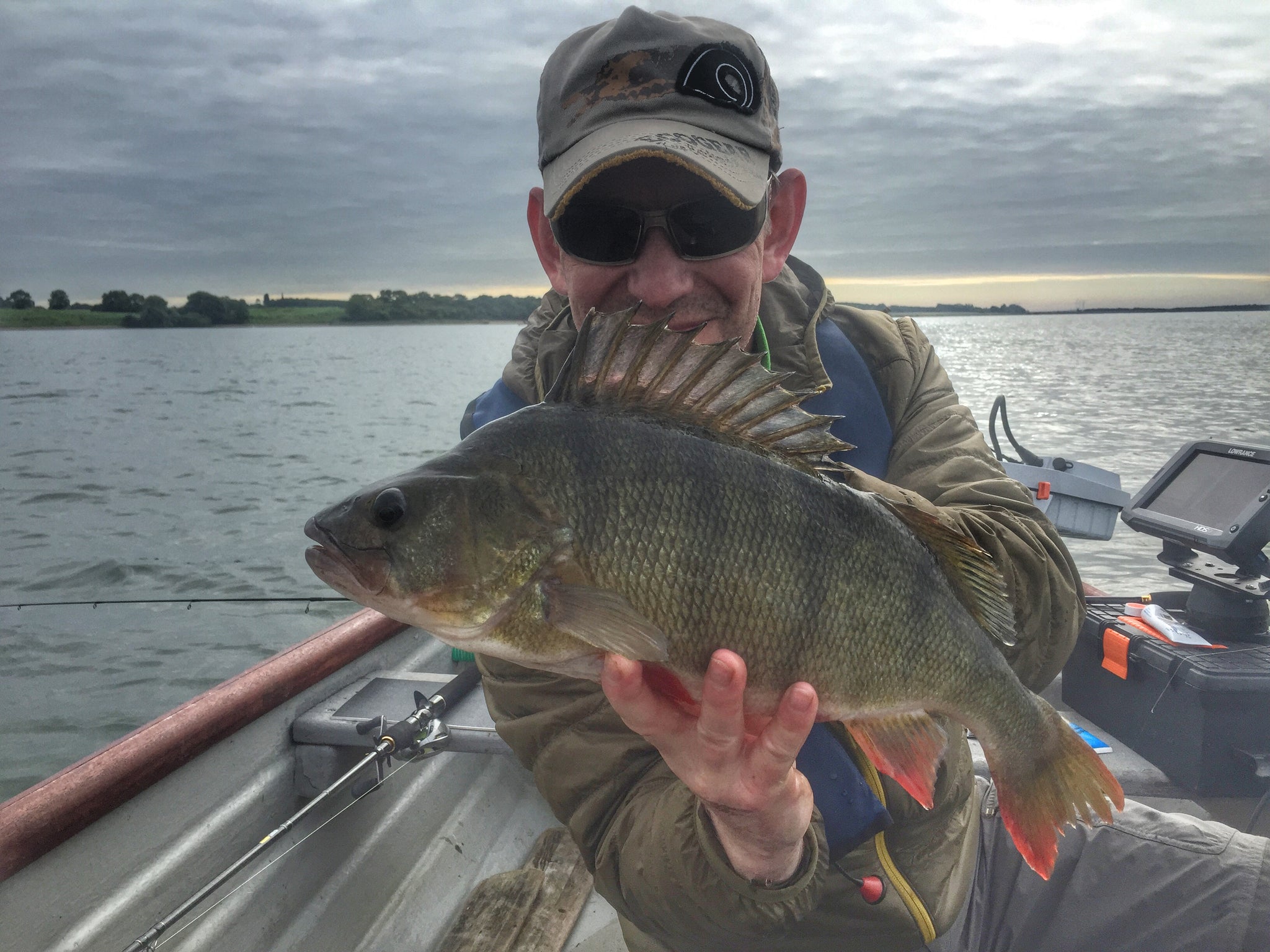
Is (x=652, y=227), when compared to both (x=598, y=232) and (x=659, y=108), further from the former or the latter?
(x=659, y=108)

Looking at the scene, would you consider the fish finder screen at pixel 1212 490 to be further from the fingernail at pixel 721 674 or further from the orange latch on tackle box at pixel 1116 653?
the fingernail at pixel 721 674

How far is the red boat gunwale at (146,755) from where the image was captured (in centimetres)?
223

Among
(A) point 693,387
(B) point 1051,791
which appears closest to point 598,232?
(A) point 693,387

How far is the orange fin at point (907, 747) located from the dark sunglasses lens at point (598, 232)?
1298mm

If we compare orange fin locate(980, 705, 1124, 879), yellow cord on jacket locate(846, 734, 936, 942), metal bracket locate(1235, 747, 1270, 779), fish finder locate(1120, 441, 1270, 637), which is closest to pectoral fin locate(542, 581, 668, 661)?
orange fin locate(980, 705, 1124, 879)

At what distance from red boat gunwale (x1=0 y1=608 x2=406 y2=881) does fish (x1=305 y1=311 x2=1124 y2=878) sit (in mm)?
1617

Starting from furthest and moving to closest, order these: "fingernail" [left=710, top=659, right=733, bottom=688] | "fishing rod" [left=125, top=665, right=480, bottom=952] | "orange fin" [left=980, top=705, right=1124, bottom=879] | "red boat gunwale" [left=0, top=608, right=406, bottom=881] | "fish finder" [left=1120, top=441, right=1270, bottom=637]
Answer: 1. "fish finder" [left=1120, top=441, right=1270, bottom=637]
2. "fishing rod" [left=125, top=665, right=480, bottom=952]
3. "red boat gunwale" [left=0, top=608, right=406, bottom=881]
4. "orange fin" [left=980, top=705, right=1124, bottom=879]
5. "fingernail" [left=710, top=659, right=733, bottom=688]

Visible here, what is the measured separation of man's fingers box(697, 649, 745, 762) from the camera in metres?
1.33

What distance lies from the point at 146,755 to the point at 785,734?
2.22 metres

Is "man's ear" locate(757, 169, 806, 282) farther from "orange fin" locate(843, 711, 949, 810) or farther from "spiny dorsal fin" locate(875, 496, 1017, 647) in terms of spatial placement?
"orange fin" locate(843, 711, 949, 810)

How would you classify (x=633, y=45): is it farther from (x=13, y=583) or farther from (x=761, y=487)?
(x=13, y=583)

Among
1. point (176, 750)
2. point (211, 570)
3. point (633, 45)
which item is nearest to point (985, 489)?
point (633, 45)

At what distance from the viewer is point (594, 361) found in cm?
157

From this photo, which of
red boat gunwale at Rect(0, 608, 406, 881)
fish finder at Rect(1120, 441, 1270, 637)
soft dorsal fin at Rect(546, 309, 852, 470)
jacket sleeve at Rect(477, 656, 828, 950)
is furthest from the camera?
fish finder at Rect(1120, 441, 1270, 637)
